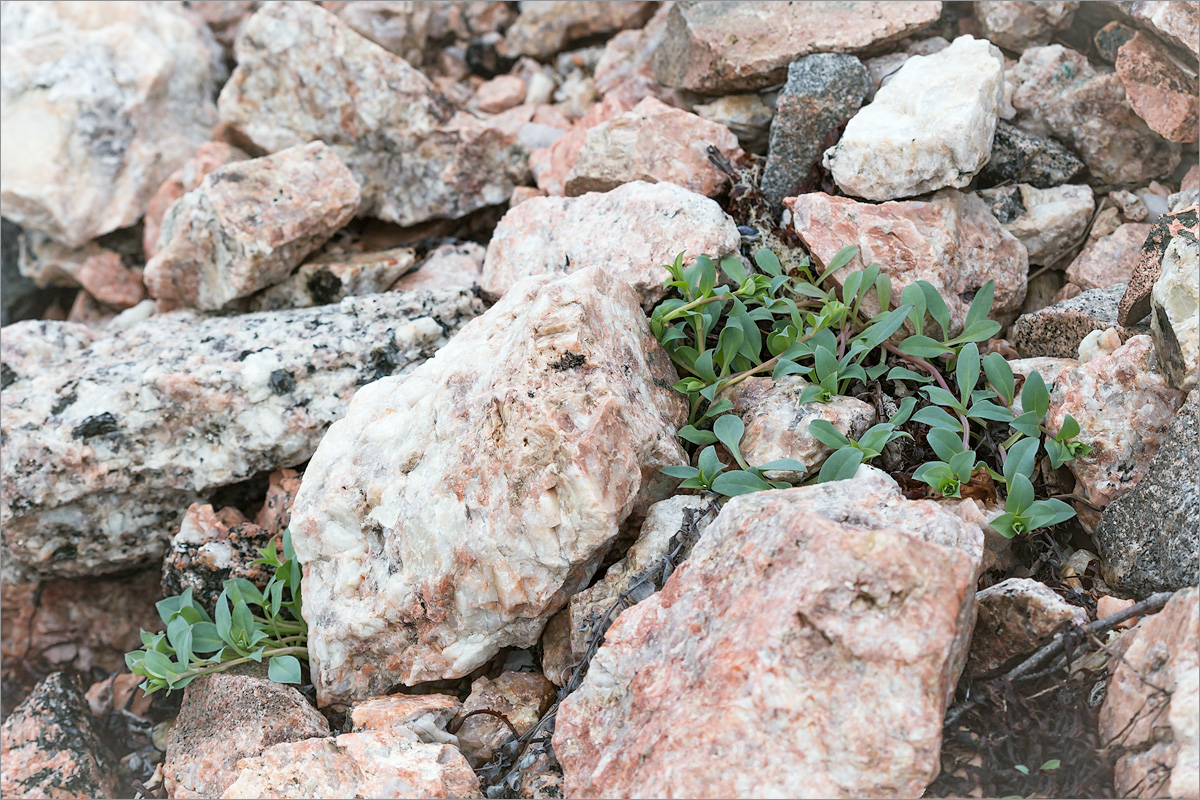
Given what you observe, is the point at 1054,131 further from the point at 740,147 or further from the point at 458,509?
the point at 458,509

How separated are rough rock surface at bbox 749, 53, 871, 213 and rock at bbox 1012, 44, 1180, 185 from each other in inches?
25.4

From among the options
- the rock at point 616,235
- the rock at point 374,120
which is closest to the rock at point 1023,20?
the rock at point 616,235

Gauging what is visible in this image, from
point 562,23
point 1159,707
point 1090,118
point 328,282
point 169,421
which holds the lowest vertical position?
point 169,421

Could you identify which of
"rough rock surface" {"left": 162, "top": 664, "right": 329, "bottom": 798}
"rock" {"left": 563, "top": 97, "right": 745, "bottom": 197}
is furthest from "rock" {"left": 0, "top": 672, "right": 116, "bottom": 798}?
"rock" {"left": 563, "top": 97, "right": 745, "bottom": 197}

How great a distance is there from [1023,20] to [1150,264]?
4.77 ft

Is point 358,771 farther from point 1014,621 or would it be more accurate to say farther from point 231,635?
point 1014,621

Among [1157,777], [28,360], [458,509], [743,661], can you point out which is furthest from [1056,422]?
[28,360]

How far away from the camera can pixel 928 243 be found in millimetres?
2945

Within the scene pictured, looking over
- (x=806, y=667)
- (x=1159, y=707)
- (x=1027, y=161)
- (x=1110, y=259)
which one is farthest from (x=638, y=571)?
(x=1027, y=161)

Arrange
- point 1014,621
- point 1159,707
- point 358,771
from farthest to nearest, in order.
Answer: point 358,771 → point 1014,621 → point 1159,707

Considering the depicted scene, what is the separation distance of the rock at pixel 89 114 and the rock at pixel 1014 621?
440cm

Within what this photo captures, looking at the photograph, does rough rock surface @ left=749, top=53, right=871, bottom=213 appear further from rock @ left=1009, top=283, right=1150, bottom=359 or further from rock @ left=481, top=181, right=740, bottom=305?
rock @ left=1009, top=283, right=1150, bottom=359

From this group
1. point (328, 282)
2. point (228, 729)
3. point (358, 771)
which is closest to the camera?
point (358, 771)

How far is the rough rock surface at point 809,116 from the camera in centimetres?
335
